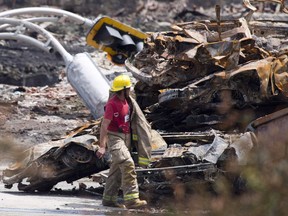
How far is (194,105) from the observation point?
40.4 ft

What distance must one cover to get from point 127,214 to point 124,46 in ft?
36.3

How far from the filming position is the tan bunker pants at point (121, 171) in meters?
10.4

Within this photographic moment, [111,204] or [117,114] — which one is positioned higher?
[117,114]

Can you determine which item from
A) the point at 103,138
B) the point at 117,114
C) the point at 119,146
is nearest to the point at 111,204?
the point at 119,146

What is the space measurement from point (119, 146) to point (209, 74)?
244 cm

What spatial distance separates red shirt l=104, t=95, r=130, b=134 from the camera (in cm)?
1060

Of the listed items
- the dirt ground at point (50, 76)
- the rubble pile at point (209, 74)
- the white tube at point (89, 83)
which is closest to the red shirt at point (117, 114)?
the rubble pile at point (209, 74)

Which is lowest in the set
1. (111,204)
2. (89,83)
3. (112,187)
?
(89,83)

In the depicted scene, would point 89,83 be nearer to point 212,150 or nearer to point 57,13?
point 57,13

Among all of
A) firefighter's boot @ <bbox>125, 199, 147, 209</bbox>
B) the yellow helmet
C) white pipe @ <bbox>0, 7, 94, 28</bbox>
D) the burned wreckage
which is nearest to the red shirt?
the yellow helmet

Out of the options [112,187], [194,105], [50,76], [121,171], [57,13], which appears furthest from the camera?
[50,76]

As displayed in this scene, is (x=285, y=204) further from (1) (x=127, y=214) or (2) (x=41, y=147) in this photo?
(2) (x=41, y=147)

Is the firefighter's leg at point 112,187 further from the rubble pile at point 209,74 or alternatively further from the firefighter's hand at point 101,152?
the rubble pile at point 209,74

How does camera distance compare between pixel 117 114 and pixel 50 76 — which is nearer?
pixel 117 114
